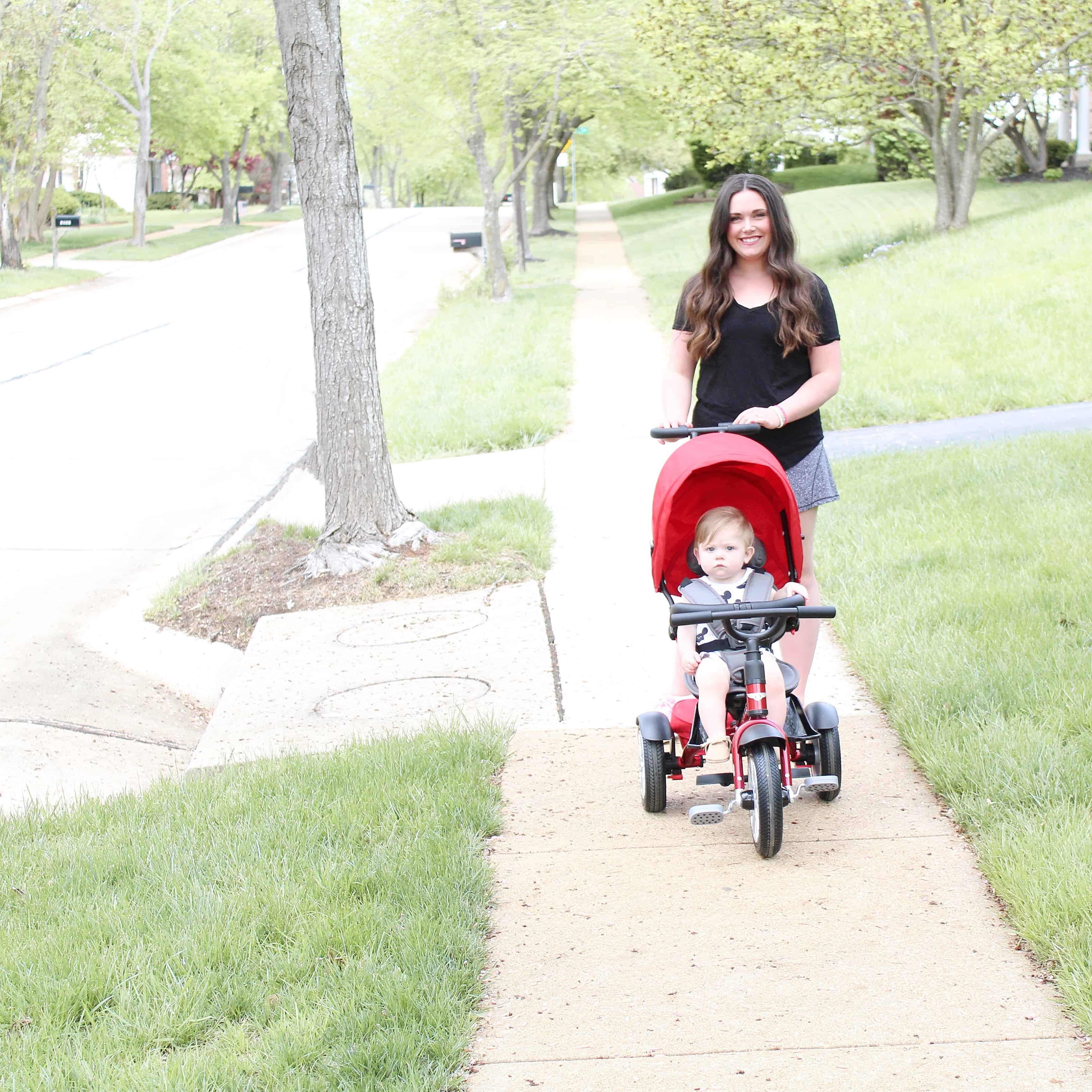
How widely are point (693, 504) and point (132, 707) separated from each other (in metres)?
3.61

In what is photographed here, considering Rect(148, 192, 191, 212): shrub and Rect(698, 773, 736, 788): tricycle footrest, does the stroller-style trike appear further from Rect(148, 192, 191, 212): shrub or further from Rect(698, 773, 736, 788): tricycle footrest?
Rect(148, 192, 191, 212): shrub

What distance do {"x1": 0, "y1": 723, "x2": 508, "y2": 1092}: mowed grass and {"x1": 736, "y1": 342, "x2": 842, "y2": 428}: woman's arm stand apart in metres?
1.56

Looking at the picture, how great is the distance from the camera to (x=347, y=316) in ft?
24.8

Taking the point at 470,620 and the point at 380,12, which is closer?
the point at 470,620

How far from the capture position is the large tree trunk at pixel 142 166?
40.8 meters

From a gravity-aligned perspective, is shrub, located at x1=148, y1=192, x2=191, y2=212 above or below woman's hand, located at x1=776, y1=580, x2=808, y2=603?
above

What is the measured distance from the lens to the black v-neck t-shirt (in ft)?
13.9

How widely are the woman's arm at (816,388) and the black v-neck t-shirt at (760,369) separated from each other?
3 cm

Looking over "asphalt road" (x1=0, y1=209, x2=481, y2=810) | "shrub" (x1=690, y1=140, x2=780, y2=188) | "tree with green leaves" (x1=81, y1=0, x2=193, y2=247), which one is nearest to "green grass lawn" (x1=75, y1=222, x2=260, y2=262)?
A: "tree with green leaves" (x1=81, y1=0, x2=193, y2=247)

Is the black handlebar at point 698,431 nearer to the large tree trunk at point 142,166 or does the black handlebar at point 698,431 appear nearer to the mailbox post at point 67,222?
the large tree trunk at point 142,166

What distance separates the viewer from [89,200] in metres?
67.2

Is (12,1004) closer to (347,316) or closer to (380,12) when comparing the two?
(347,316)

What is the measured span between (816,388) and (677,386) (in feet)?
1.59

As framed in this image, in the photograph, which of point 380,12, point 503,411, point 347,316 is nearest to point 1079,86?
point 380,12
